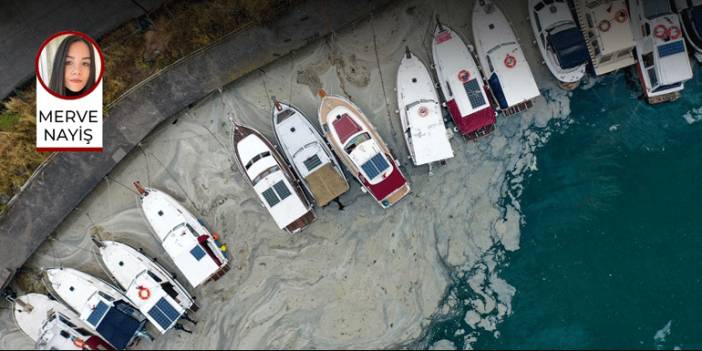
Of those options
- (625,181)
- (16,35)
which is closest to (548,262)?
(625,181)

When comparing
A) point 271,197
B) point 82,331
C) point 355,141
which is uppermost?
point 355,141

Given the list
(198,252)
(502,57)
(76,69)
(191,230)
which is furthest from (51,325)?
(502,57)

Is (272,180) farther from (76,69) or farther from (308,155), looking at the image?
(76,69)

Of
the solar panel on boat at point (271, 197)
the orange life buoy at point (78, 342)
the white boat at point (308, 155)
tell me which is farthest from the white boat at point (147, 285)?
the white boat at point (308, 155)

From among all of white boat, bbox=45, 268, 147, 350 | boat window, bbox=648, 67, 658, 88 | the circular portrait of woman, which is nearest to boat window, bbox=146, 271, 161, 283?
white boat, bbox=45, 268, 147, 350

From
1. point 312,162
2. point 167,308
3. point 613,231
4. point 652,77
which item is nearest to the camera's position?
point 312,162

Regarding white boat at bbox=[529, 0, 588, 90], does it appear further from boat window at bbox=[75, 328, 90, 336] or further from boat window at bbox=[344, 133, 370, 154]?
boat window at bbox=[75, 328, 90, 336]

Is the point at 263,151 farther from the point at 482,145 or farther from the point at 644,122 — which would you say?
the point at 644,122
